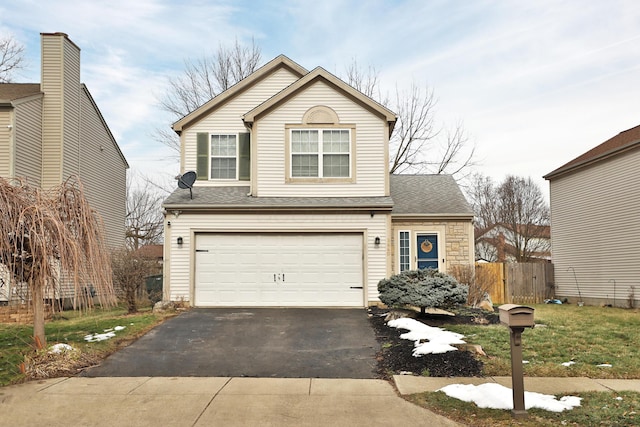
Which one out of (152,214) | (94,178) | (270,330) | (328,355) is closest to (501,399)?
(328,355)

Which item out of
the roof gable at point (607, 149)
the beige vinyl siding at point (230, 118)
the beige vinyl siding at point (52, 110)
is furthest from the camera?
the roof gable at point (607, 149)

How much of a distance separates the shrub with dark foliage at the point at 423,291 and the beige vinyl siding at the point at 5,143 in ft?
38.9

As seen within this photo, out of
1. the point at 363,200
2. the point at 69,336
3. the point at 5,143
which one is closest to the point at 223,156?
the point at 363,200

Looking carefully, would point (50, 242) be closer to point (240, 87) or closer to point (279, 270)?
point (279, 270)

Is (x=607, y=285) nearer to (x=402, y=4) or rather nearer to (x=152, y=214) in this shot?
(x=402, y=4)

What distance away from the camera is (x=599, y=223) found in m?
21.6

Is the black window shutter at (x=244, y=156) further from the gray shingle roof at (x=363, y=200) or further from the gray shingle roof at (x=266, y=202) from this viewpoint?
the gray shingle roof at (x=266, y=202)

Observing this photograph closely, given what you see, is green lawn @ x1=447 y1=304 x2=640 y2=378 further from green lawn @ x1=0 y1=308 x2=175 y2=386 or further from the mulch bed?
green lawn @ x1=0 y1=308 x2=175 y2=386

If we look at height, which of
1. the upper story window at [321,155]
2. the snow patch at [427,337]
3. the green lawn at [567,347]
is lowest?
the green lawn at [567,347]

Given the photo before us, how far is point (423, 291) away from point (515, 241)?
35.0 meters

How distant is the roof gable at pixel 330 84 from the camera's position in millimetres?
16922

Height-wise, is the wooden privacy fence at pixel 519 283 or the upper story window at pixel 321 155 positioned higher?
the upper story window at pixel 321 155

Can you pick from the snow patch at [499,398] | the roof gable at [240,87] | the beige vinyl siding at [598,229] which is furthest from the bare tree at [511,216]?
the snow patch at [499,398]

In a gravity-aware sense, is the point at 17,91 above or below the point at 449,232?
above
